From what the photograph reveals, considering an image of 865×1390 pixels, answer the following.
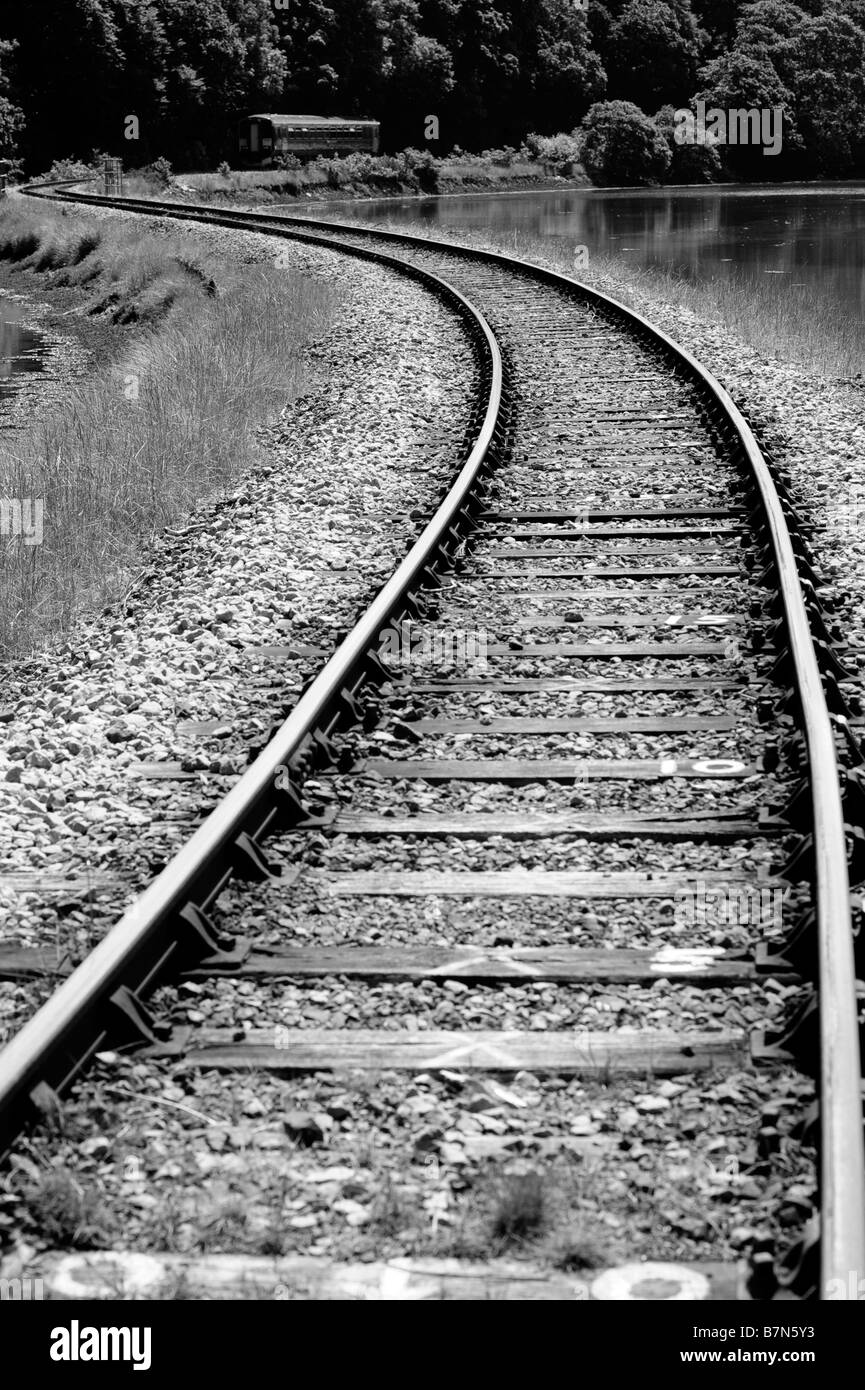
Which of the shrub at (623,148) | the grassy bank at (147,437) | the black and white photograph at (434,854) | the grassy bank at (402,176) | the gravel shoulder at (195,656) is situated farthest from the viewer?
the shrub at (623,148)

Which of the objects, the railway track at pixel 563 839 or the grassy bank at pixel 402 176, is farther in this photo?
the grassy bank at pixel 402 176

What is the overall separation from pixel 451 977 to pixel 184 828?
1.29 m

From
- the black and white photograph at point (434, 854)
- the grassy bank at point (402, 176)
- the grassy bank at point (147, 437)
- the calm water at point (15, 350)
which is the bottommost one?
the black and white photograph at point (434, 854)

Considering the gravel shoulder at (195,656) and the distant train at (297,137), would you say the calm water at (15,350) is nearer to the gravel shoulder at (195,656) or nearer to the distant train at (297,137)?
the gravel shoulder at (195,656)

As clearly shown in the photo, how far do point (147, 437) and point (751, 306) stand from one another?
40.3ft

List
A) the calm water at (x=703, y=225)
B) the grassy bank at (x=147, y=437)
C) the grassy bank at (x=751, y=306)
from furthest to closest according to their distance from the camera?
the calm water at (x=703, y=225) → the grassy bank at (x=751, y=306) → the grassy bank at (x=147, y=437)

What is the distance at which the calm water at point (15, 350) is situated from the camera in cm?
2273

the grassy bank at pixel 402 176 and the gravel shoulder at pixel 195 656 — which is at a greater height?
the grassy bank at pixel 402 176

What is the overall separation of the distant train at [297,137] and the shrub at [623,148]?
14384mm

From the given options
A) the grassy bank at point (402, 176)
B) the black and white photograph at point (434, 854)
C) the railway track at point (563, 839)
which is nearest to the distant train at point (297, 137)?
the grassy bank at point (402, 176)

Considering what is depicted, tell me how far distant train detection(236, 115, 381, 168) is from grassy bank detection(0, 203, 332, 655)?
50672mm

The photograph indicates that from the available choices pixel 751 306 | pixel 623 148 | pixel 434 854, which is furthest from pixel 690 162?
pixel 434 854
